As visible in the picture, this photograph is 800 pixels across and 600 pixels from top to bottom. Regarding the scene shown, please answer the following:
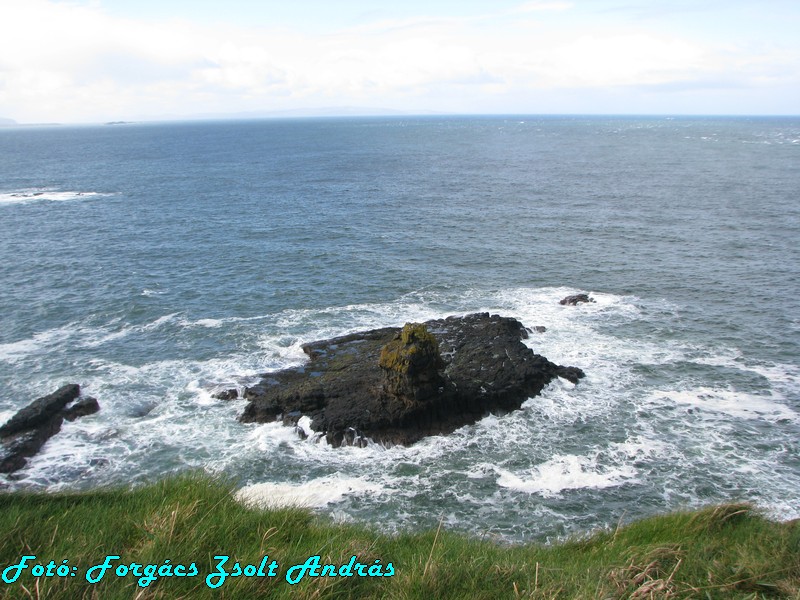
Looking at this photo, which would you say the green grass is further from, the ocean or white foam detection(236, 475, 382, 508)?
white foam detection(236, 475, 382, 508)

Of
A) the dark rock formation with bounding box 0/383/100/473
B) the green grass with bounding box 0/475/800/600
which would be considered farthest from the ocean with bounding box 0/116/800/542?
the green grass with bounding box 0/475/800/600

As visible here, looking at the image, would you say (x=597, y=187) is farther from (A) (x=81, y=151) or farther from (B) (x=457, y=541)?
(A) (x=81, y=151)

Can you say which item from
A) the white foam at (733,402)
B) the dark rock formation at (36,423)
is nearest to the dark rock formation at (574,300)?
the white foam at (733,402)

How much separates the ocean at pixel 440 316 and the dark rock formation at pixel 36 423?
0.73m

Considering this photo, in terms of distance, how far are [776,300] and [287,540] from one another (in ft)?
157

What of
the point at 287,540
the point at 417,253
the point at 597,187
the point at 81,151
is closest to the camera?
the point at 287,540

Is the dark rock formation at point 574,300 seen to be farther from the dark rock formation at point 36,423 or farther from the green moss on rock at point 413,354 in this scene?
the dark rock formation at point 36,423

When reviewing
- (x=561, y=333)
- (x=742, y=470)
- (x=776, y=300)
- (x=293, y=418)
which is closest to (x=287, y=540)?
(x=293, y=418)

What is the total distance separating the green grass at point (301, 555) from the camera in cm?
865

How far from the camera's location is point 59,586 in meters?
8.07

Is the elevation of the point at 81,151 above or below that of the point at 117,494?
above

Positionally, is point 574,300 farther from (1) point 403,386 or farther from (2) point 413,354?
(1) point 403,386

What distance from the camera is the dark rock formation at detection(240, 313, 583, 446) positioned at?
1141 inches

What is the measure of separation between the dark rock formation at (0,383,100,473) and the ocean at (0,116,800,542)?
729 millimetres
